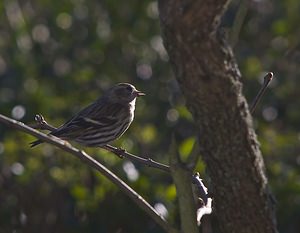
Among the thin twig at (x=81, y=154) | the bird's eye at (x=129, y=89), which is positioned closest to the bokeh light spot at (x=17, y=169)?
the bird's eye at (x=129, y=89)

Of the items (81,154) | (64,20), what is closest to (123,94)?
(64,20)

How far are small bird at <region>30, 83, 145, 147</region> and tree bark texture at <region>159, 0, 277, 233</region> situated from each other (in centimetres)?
254

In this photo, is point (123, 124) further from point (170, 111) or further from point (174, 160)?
point (174, 160)

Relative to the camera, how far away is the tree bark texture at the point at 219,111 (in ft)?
7.80

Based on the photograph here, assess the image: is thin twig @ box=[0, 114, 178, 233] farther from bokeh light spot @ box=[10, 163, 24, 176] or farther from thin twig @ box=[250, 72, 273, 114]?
bokeh light spot @ box=[10, 163, 24, 176]

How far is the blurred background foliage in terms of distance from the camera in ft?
16.8

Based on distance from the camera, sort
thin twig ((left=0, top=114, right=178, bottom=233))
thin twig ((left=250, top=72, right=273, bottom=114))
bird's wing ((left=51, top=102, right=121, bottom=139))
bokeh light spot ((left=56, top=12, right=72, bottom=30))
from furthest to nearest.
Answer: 1. bokeh light spot ((left=56, top=12, right=72, bottom=30))
2. bird's wing ((left=51, top=102, right=121, bottom=139))
3. thin twig ((left=250, top=72, right=273, bottom=114))
4. thin twig ((left=0, top=114, right=178, bottom=233))

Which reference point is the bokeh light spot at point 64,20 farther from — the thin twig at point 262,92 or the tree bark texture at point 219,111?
the tree bark texture at point 219,111

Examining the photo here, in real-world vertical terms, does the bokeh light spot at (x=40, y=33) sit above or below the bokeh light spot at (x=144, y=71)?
above

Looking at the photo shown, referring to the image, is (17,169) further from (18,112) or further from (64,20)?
(64,20)

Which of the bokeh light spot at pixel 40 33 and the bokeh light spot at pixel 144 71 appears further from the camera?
the bokeh light spot at pixel 40 33

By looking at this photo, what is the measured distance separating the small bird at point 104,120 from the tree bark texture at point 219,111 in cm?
254

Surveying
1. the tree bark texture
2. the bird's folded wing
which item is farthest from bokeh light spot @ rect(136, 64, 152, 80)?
the tree bark texture

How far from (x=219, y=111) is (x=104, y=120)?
3.13 meters
